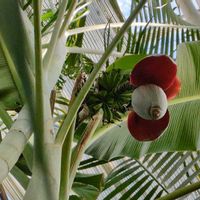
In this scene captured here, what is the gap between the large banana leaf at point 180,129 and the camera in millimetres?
991

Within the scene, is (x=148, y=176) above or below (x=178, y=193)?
above

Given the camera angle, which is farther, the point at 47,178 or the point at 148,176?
the point at 148,176

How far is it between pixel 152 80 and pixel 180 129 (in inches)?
16.0

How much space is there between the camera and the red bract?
0.62 meters

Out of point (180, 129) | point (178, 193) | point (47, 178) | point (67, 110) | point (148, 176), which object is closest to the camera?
point (47, 178)

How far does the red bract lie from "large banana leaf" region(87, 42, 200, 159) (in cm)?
34

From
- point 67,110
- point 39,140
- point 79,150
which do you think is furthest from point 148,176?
point 39,140

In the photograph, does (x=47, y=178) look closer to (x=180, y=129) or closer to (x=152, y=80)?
(x=152, y=80)

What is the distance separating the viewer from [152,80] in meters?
0.62

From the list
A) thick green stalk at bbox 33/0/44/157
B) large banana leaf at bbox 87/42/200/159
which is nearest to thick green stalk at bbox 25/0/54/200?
thick green stalk at bbox 33/0/44/157

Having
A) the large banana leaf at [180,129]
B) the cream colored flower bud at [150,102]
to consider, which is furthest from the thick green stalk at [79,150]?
the large banana leaf at [180,129]

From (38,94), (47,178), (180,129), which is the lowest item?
(47,178)

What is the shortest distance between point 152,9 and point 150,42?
13 cm

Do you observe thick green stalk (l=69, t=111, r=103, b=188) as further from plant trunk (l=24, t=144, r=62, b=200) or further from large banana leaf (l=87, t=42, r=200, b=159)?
large banana leaf (l=87, t=42, r=200, b=159)
